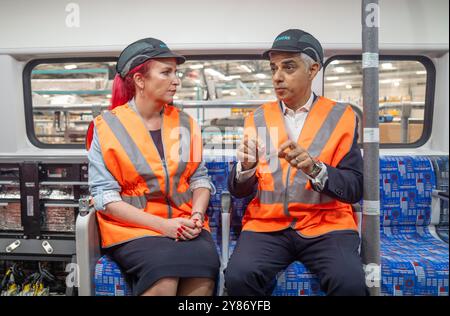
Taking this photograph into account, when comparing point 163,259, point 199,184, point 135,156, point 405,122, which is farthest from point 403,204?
point 135,156

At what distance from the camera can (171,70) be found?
2057 millimetres

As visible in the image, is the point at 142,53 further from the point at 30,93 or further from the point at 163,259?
the point at 30,93

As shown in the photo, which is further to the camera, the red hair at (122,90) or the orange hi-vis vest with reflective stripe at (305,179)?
the red hair at (122,90)

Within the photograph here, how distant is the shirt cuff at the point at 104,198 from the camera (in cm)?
196

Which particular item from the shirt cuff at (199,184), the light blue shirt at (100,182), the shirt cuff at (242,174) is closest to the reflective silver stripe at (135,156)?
the light blue shirt at (100,182)

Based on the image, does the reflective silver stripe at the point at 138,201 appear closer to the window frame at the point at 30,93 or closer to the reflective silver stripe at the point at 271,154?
the reflective silver stripe at the point at 271,154

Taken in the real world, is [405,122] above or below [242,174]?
above

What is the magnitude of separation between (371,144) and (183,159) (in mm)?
978

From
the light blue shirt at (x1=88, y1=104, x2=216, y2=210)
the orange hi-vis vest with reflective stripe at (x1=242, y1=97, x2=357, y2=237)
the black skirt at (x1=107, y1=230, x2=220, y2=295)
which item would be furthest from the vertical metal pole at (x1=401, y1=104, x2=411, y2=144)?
the light blue shirt at (x1=88, y1=104, x2=216, y2=210)

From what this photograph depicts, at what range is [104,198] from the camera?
1.96 m

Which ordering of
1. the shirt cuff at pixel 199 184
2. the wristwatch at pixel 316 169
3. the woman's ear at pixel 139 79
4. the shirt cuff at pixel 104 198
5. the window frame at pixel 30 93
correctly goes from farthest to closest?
the window frame at pixel 30 93, the shirt cuff at pixel 199 184, the woman's ear at pixel 139 79, the shirt cuff at pixel 104 198, the wristwatch at pixel 316 169

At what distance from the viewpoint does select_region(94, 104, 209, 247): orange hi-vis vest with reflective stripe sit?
197cm

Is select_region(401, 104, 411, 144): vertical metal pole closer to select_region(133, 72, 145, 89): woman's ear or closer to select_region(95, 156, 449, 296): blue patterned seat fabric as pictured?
select_region(95, 156, 449, 296): blue patterned seat fabric

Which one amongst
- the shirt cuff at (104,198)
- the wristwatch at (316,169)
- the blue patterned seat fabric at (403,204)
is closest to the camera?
the wristwatch at (316,169)
